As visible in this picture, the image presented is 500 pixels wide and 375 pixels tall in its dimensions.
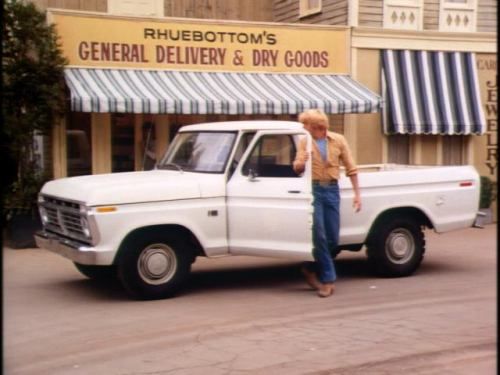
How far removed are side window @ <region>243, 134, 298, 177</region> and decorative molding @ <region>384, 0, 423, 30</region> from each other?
276 inches

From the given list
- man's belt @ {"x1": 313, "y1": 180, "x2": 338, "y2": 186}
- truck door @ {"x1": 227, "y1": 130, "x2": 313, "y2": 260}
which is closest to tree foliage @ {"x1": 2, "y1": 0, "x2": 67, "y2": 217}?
truck door @ {"x1": 227, "y1": 130, "x2": 313, "y2": 260}

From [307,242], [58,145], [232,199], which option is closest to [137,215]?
[232,199]

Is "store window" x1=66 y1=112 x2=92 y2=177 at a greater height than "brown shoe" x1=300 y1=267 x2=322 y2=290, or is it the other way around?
"store window" x1=66 y1=112 x2=92 y2=177

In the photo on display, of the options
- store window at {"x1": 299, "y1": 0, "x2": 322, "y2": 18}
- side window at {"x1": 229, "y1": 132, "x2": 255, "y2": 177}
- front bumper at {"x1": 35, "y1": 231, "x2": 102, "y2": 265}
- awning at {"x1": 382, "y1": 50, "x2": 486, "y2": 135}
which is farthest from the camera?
store window at {"x1": 299, "y1": 0, "x2": 322, "y2": 18}

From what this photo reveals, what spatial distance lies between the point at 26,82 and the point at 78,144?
1744 mm

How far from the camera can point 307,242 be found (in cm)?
→ 758

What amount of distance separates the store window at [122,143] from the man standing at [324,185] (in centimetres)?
627

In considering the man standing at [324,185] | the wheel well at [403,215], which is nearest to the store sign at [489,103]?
the wheel well at [403,215]

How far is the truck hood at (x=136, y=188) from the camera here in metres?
7.21

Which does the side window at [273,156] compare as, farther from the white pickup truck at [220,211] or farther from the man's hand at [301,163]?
the man's hand at [301,163]

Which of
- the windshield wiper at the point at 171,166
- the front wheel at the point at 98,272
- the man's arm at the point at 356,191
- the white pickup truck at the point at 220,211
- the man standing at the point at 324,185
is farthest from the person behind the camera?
the front wheel at the point at 98,272

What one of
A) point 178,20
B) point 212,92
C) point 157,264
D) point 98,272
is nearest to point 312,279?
point 157,264

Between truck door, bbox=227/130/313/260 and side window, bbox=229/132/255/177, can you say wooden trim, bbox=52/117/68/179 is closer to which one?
side window, bbox=229/132/255/177

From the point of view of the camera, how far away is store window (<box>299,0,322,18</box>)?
15.5 metres
